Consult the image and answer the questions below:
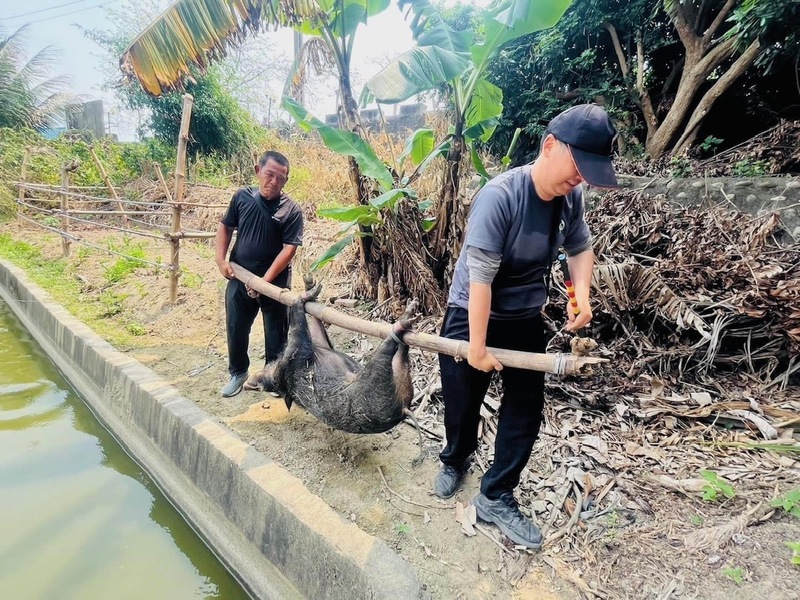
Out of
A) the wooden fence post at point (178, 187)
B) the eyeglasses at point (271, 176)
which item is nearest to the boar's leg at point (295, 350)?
the eyeglasses at point (271, 176)

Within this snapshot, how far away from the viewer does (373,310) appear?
458cm

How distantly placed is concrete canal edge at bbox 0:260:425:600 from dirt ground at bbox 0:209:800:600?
0.20m

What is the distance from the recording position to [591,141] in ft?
5.12

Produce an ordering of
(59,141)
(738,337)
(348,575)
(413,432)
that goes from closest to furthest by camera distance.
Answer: (348,575), (738,337), (413,432), (59,141)

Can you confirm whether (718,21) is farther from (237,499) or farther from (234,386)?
(237,499)

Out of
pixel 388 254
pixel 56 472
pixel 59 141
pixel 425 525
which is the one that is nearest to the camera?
pixel 425 525

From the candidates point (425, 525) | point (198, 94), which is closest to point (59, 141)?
point (198, 94)

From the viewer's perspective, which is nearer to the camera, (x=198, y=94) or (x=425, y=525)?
(x=425, y=525)

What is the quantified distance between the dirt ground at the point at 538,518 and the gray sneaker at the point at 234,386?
6cm

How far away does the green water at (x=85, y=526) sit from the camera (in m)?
2.55

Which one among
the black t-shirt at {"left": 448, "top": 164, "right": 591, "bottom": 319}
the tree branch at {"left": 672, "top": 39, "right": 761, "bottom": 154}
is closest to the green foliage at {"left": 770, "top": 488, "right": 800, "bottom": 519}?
the black t-shirt at {"left": 448, "top": 164, "right": 591, "bottom": 319}

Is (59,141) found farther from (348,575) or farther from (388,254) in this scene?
(348,575)

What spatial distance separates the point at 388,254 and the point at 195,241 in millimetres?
6581

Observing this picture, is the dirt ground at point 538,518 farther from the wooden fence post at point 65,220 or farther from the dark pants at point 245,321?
the wooden fence post at point 65,220
